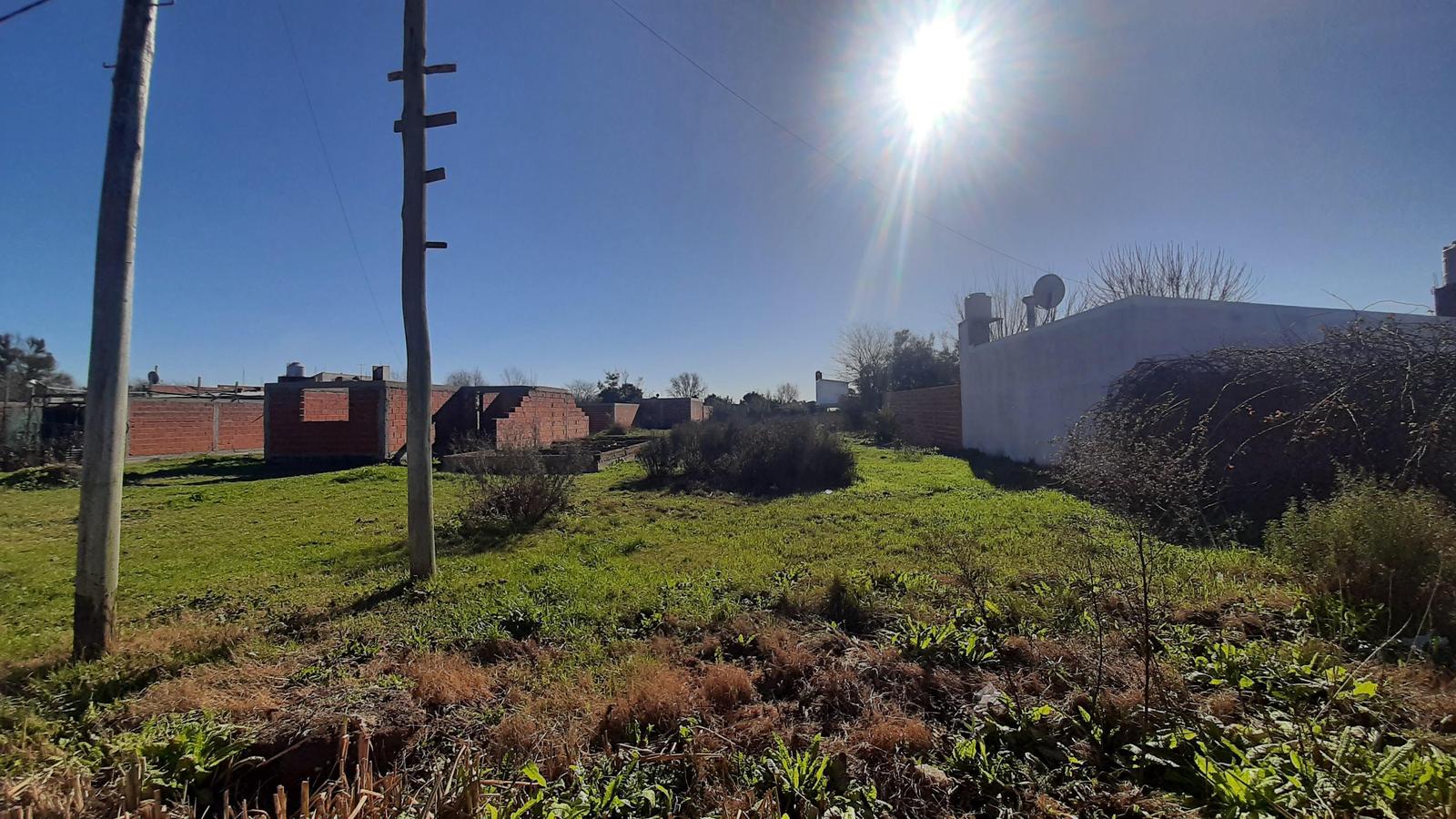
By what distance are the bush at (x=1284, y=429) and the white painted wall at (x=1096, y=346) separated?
2.14m

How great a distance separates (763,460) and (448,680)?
9467 millimetres

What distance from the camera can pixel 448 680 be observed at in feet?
9.91

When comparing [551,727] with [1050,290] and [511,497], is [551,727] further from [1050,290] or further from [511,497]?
[1050,290]

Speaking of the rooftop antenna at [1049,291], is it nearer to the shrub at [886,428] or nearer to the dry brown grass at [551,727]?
the shrub at [886,428]

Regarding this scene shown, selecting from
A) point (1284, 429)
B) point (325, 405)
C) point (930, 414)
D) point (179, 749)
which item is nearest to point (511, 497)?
point (179, 749)

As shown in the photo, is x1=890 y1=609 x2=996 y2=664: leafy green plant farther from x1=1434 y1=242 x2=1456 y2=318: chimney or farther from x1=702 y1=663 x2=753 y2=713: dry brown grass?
x1=1434 y1=242 x2=1456 y2=318: chimney

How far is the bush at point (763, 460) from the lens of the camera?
11.9 m

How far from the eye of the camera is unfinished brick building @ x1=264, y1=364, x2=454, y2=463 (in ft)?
56.3

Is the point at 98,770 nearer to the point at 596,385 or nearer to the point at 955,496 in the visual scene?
the point at 955,496

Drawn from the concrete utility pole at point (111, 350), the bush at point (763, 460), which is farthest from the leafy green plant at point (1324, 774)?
the bush at point (763, 460)

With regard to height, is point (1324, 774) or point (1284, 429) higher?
point (1284, 429)

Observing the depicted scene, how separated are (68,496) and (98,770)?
14430 millimetres

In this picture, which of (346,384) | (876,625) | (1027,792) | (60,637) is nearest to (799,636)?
(876,625)

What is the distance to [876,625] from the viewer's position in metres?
3.87
